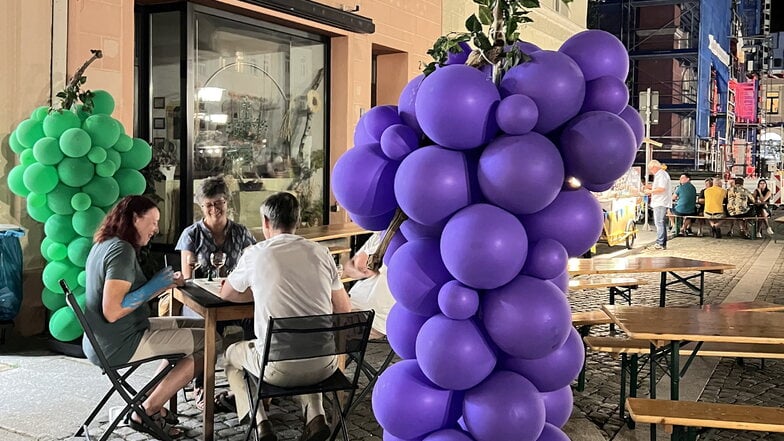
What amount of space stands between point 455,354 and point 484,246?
0.37m

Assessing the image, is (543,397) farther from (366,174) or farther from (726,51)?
(726,51)

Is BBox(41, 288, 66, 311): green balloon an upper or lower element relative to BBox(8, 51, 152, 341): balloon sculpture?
lower

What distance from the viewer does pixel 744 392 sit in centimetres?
563

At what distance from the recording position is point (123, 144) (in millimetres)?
5977

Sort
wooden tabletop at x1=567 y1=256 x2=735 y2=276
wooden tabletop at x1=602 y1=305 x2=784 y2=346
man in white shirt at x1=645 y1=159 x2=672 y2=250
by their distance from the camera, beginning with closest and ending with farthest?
1. wooden tabletop at x1=602 y1=305 x2=784 y2=346
2. wooden tabletop at x1=567 y1=256 x2=735 y2=276
3. man in white shirt at x1=645 y1=159 x2=672 y2=250

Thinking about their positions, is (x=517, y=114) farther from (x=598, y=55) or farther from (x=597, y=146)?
(x=598, y=55)

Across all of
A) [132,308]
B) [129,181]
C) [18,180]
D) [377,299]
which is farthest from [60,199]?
[377,299]

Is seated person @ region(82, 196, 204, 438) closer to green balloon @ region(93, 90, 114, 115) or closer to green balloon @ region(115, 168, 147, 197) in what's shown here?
green balloon @ region(115, 168, 147, 197)

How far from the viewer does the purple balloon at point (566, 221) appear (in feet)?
8.51

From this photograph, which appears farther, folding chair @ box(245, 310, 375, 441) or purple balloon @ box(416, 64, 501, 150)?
folding chair @ box(245, 310, 375, 441)

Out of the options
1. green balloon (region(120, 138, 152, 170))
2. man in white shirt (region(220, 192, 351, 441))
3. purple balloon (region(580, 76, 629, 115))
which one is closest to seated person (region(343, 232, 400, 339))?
man in white shirt (region(220, 192, 351, 441))

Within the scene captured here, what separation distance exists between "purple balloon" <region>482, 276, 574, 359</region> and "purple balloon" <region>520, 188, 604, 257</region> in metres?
0.17

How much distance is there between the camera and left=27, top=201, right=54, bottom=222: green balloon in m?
5.80

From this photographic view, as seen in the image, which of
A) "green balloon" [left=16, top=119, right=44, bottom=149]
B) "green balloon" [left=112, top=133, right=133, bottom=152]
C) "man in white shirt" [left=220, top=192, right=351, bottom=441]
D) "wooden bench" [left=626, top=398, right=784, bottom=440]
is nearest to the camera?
"wooden bench" [left=626, top=398, right=784, bottom=440]
